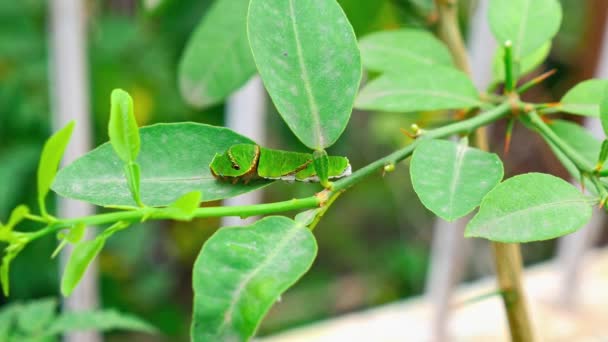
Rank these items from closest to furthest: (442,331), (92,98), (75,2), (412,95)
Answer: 1. (412,95)
2. (75,2)
3. (442,331)
4. (92,98)

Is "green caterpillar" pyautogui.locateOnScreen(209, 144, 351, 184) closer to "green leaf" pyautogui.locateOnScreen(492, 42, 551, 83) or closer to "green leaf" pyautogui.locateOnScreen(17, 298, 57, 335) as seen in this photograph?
"green leaf" pyautogui.locateOnScreen(492, 42, 551, 83)

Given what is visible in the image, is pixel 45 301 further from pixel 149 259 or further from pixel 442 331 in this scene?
pixel 149 259

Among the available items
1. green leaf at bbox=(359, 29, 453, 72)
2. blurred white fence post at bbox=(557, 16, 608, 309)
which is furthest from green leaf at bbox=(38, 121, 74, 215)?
blurred white fence post at bbox=(557, 16, 608, 309)

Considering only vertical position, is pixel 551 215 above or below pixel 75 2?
below

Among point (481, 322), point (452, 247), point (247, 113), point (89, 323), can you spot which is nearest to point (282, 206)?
point (89, 323)

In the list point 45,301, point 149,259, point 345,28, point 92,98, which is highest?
point 345,28

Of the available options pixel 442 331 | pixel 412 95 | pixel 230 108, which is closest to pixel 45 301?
pixel 230 108
